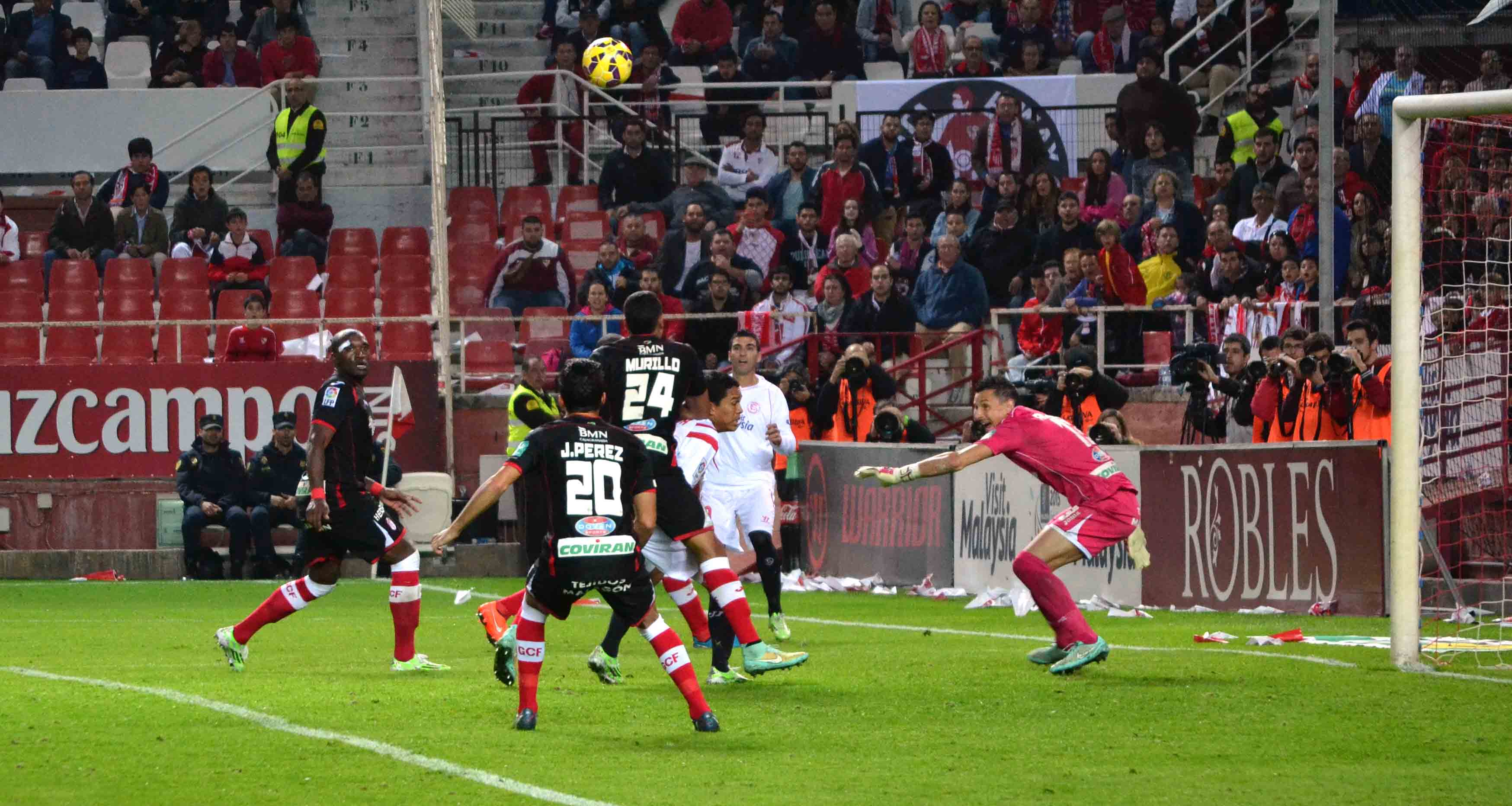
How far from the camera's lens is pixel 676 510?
9984mm

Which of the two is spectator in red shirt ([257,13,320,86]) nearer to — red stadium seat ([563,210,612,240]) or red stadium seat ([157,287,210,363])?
red stadium seat ([157,287,210,363])

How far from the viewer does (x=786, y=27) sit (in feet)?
88.9

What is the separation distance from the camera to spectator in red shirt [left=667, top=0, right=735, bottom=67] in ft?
88.3

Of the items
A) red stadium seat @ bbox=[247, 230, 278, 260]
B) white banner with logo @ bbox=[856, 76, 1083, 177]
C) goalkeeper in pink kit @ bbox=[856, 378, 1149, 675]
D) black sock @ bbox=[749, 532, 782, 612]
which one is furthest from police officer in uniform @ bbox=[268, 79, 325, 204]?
goalkeeper in pink kit @ bbox=[856, 378, 1149, 675]

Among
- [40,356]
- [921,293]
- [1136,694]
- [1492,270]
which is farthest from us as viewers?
[40,356]

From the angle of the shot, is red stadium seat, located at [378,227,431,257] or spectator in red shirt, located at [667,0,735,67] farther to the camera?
spectator in red shirt, located at [667,0,735,67]

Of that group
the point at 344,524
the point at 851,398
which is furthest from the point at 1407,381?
the point at 851,398

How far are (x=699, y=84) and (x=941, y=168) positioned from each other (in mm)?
3406

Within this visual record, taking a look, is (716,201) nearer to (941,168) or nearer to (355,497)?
(941,168)

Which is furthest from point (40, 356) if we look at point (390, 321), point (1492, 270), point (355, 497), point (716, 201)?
point (1492, 270)

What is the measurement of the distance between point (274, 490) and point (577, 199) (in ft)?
20.4

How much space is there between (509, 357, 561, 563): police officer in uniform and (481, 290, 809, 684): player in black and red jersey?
5767 mm

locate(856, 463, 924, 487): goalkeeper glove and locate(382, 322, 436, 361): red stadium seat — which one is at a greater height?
locate(382, 322, 436, 361): red stadium seat

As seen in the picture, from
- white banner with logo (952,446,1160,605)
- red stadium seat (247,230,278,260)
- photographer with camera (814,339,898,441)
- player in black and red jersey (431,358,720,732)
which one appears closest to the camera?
player in black and red jersey (431,358,720,732)
